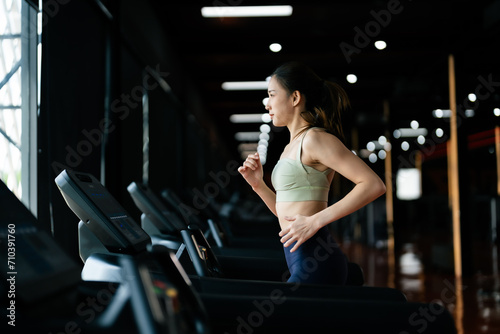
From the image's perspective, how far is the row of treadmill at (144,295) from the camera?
0.95 metres

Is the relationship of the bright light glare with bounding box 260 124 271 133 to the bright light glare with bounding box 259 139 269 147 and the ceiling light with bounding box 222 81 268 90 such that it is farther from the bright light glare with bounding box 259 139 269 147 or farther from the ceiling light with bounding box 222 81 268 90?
the ceiling light with bounding box 222 81 268 90

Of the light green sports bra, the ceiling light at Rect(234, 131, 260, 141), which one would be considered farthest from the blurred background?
the ceiling light at Rect(234, 131, 260, 141)

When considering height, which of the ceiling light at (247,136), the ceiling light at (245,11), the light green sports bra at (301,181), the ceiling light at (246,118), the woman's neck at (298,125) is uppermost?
the ceiling light at (245,11)

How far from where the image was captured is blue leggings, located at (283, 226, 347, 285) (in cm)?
171

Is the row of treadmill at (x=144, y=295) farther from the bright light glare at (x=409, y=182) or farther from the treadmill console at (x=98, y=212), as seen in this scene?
the bright light glare at (x=409, y=182)

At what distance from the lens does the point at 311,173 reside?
173 cm

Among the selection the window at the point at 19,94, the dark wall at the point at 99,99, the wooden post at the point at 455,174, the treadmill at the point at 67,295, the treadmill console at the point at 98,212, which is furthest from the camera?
the wooden post at the point at 455,174

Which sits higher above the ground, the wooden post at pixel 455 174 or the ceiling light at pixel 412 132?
the ceiling light at pixel 412 132

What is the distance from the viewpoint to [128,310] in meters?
0.98

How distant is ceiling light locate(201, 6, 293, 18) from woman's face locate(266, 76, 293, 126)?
12.1 ft

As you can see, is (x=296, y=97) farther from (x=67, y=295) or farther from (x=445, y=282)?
(x=445, y=282)

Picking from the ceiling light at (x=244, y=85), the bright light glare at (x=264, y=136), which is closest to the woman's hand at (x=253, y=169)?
the ceiling light at (x=244, y=85)

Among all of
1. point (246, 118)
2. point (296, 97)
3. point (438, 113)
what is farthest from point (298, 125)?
point (246, 118)

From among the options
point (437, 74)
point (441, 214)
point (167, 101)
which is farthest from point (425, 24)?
point (441, 214)
